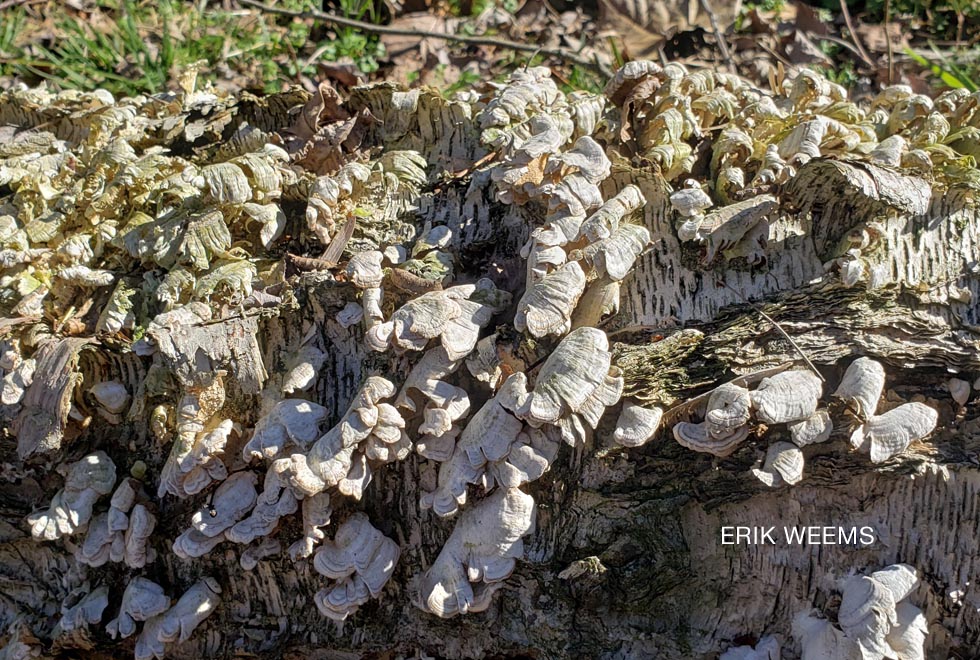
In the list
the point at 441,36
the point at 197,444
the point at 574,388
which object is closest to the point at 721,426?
the point at 574,388

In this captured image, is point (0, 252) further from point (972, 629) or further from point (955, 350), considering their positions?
point (972, 629)

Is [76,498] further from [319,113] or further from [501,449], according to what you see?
[319,113]

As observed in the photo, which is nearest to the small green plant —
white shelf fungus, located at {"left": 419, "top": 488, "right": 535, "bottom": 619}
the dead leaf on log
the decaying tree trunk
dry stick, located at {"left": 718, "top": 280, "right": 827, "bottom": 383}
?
the decaying tree trunk

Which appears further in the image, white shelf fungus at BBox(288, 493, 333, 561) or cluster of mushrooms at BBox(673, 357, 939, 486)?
white shelf fungus at BBox(288, 493, 333, 561)

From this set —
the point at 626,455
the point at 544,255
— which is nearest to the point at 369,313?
the point at 544,255

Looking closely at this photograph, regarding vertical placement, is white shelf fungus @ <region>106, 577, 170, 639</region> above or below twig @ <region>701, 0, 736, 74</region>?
below

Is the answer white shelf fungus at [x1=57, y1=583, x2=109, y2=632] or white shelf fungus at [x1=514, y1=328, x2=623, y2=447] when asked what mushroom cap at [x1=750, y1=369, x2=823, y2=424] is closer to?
white shelf fungus at [x1=514, y1=328, x2=623, y2=447]

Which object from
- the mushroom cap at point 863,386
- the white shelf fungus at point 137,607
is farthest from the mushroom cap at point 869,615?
the white shelf fungus at point 137,607
